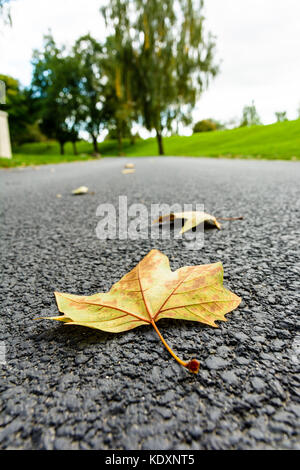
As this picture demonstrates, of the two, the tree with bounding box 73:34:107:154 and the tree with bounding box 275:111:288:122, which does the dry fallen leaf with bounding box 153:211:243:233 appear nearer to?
the tree with bounding box 73:34:107:154

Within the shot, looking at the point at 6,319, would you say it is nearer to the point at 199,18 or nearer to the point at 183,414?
the point at 183,414

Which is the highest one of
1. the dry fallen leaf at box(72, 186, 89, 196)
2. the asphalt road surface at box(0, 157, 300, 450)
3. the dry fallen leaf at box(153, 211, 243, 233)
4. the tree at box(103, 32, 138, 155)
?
the tree at box(103, 32, 138, 155)

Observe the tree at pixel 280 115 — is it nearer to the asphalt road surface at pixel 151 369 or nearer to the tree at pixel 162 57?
the tree at pixel 162 57

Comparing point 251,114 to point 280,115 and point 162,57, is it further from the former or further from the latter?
point 162,57

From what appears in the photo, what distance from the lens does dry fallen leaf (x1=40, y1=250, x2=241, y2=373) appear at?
56 centimetres

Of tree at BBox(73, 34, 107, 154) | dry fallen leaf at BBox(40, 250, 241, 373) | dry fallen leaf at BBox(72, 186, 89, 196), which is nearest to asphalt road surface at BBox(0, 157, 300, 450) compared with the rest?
dry fallen leaf at BBox(40, 250, 241, 373)

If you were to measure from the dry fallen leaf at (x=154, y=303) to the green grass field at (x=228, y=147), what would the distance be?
6471mm

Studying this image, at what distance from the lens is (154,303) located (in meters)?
0.59

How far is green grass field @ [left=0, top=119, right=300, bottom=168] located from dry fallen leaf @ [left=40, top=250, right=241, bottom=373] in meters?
6.47

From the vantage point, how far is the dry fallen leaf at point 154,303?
22.0 inches

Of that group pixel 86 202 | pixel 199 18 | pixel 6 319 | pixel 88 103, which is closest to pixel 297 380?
pixel 6 319

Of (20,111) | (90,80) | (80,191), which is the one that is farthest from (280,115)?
(80,191)

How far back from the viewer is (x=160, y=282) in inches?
25.8

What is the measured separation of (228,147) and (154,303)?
14695mm
